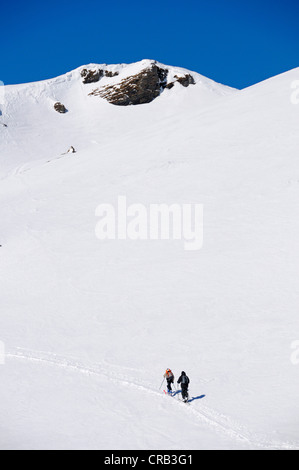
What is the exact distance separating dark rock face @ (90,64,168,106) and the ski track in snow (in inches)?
3011

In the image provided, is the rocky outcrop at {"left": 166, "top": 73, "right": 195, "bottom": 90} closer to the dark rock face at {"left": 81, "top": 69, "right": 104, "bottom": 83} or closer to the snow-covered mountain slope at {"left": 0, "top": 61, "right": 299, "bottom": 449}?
the dark rock face at {"left": 81, "top": 69, "right": 104, "bottom": 83}

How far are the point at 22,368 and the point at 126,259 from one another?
1299 cm

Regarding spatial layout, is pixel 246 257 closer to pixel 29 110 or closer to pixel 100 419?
pixel 100 419

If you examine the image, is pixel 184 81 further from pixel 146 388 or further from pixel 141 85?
pixel 146 388

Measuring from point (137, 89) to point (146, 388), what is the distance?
269ft

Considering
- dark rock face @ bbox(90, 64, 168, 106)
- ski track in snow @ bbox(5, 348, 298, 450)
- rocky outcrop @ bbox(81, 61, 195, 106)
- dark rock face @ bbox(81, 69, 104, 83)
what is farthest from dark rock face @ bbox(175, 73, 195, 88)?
ski track in snow @ bbox(5, 348, 298, 450)

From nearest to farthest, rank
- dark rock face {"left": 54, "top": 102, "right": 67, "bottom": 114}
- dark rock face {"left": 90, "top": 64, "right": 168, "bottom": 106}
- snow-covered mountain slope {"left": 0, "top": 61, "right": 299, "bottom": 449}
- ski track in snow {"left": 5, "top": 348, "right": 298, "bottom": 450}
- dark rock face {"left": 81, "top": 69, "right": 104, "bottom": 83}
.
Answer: ski track in snow {"left": 5, "top": 348, "right": 298, "bottom": 450}
snow-covered mountain slope {"left": 0, "top": 61, "right": 299, "bottom": 449}
dark rock face {"left": 54, "top": 102, "right": 67, "bottom": 114}
dark rock face {"left": 90, "top": 64, "right": 168, "bottom": 106}
dark rock face {"left": 81, "top": 69, "right": 104, "bottom": 83}

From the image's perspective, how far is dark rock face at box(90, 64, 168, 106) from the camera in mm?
88125

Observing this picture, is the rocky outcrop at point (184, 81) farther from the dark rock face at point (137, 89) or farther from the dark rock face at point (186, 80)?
the dark rock face at point (137, 89)

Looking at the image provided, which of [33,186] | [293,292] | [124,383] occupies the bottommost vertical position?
[124,383]

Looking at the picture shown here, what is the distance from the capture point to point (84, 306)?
24000 millimetres

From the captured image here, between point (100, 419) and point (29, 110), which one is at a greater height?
point (29, 110)
